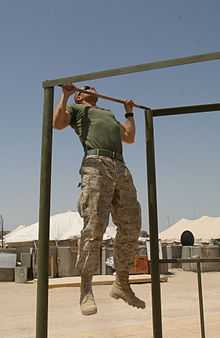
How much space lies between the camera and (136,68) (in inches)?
98.2

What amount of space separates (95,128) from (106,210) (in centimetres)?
50

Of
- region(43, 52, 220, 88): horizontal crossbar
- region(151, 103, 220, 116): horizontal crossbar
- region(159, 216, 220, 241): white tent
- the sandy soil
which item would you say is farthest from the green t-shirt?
region(159, 216, 220, 241): white tent

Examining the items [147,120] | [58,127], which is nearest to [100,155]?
[58,127]

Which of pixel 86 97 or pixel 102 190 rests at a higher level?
pixel 86 97

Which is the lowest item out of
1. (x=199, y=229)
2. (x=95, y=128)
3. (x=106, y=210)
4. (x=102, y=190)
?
(x=106, y=210)

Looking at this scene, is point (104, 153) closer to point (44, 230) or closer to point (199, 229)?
point (44, 230)

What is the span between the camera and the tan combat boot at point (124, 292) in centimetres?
274

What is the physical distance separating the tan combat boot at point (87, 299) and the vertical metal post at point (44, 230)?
0.67 ft

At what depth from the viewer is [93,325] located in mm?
5109

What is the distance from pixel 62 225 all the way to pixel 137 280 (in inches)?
353

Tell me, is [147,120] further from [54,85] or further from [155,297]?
[155,297]

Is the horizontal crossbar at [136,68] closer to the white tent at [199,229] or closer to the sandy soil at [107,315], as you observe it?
the sandy soil at [107,315]

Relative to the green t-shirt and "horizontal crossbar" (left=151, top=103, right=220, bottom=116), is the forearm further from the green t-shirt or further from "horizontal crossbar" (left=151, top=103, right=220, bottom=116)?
"horizontal crossbar" (left=151, top=103, right=220, bottom=116)

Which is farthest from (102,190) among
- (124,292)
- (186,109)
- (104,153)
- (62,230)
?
(62,230)
